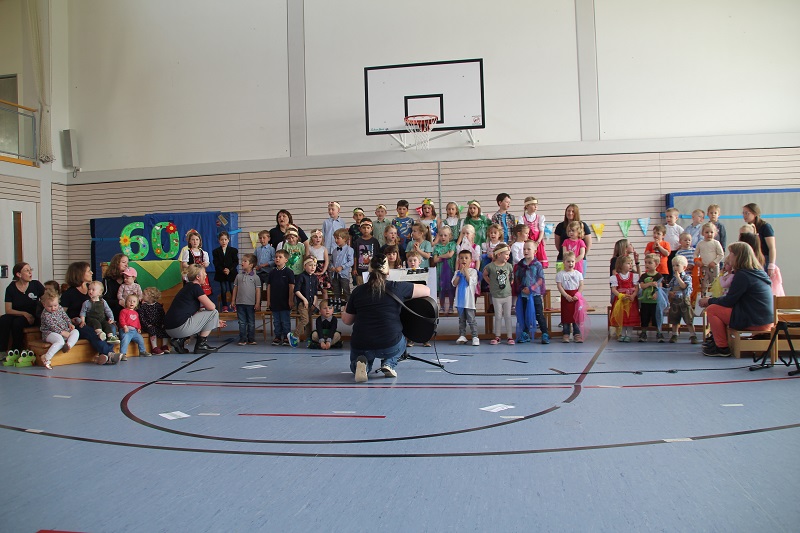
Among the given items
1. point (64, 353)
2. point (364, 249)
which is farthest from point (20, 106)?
point (364, 249)

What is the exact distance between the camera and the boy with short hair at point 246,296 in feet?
28.7

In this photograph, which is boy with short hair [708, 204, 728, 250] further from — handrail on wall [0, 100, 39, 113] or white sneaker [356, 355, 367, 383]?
handrail on wall [0, 100, 39, 113]

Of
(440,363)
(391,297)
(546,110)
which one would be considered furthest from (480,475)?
(546,110)

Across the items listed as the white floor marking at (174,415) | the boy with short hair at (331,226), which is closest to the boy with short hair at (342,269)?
the boy with short hair at (331,226)

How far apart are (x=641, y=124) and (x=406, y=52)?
4.54 meters

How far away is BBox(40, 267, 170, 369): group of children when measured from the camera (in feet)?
23.5

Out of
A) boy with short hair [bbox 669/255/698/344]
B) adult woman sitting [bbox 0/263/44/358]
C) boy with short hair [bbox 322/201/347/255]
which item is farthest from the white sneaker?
adult woman sitting [bbox 0/263/44/358]

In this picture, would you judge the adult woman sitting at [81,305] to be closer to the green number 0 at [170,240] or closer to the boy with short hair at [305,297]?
the boy with short hair at [305,297]

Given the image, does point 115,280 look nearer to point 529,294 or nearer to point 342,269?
point 342,269

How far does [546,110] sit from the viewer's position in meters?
11.0

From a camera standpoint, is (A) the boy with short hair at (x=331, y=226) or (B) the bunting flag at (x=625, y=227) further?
(B) the bunting flag at (x=625, y=227)

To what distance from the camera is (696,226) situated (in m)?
9.68

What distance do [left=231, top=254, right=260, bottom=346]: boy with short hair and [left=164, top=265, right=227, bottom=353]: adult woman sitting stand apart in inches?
23.3

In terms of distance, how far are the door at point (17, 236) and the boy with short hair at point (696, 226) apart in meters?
12.1
